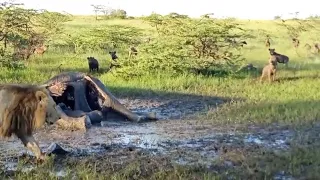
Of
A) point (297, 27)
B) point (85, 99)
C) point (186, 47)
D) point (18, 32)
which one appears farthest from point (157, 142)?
point (297, 27)

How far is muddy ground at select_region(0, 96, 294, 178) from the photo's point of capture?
24.5 ft

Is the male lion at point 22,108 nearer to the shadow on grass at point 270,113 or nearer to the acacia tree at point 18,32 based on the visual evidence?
the shadow on grass at point 270,113

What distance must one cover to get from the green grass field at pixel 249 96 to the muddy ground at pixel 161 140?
1.49 feet

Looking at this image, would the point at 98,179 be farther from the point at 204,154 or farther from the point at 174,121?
the point at 174,121

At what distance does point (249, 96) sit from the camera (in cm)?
1419

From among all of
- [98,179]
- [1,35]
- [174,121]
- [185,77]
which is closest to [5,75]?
[1,35]

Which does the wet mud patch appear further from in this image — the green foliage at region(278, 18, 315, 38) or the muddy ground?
the green foliage at region(278, 18, 315, 38)

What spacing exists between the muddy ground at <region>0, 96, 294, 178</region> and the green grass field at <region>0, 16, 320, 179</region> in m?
0.45

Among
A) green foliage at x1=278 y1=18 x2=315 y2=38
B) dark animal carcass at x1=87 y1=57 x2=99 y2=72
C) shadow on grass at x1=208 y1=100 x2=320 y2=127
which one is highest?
green foliage at x1=278 y1=18 x2=315 y2=38

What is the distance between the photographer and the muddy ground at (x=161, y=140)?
24.5ft

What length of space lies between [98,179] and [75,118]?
3.69 m

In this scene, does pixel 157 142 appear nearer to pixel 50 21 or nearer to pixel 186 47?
pixel 186 47

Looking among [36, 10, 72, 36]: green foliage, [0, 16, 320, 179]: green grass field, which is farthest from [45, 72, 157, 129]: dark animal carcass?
[36, 10, 72, 36]: green foliage

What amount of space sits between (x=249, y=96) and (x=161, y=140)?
595cm
